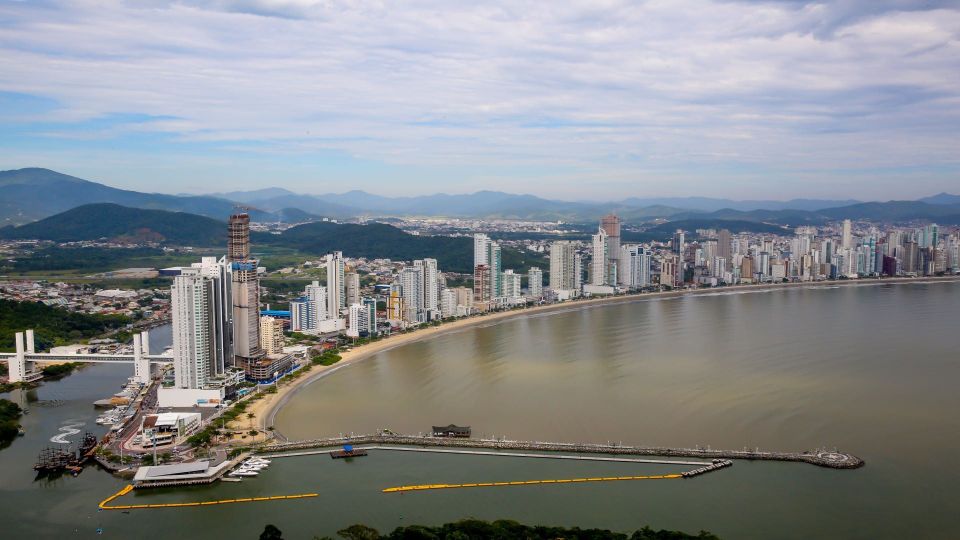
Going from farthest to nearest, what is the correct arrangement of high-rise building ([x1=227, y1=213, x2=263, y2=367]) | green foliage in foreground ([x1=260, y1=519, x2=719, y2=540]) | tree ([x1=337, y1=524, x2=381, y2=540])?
high-rise building ([x1=227, y1=213, x2=263, y2=367]) < tree ([x1=337, y1=524, x2=381, y2=540]) < green foliage in foreground ([x1=260, y1=519, x2=719, y2=540])

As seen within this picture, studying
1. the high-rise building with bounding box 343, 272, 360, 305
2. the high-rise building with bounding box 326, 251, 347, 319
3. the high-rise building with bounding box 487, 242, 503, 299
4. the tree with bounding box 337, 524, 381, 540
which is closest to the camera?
the tree with bounding box 337, 524, 381, 540

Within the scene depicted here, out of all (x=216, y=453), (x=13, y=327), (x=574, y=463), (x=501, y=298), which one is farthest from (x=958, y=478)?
(x=13, y=327)

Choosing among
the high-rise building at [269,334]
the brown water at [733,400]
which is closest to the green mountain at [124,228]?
the high-rise building at [269,334]

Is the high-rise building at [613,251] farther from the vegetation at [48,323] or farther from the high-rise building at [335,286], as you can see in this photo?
the vegetation at [48,323]

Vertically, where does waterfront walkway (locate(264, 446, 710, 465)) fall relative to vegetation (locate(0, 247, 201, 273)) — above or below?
below

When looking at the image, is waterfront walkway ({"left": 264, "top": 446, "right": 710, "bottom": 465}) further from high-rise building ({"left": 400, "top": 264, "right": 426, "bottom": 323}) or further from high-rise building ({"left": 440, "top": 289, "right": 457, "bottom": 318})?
high-rise building ({"left": 440, "top": 289, "right": 457, "bottom": 318})

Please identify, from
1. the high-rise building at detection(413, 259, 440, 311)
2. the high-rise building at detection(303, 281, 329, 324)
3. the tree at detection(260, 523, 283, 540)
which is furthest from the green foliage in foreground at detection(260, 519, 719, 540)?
the high-rise building at detection(413, 259, 440, 311)

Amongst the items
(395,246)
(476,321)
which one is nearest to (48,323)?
(476,321)

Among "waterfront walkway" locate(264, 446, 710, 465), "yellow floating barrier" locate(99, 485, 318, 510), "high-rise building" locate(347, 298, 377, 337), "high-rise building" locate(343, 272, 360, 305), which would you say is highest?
"high-rise building" locate(343, 272, 360, 305)
